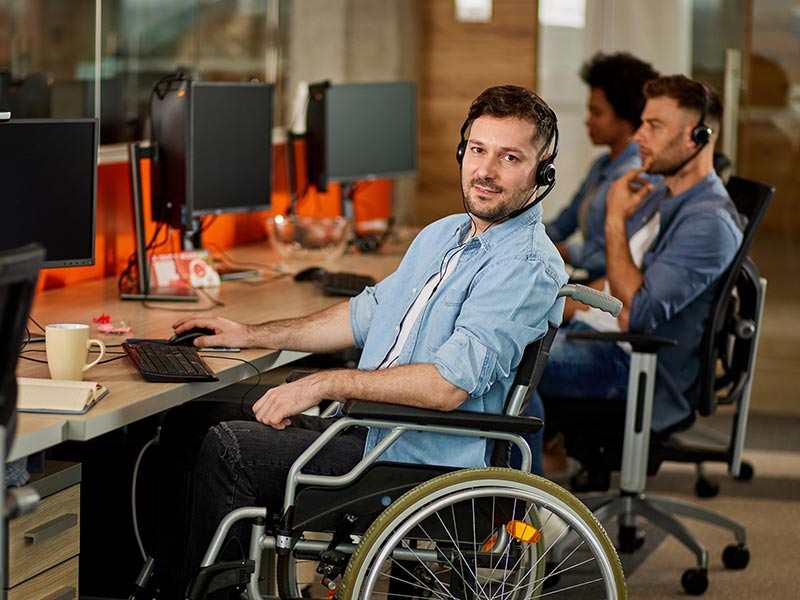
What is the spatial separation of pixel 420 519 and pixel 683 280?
57.3 inches

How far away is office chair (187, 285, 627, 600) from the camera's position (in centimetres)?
215

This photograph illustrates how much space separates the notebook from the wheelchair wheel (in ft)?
1.72

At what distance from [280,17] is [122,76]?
13.4 ft

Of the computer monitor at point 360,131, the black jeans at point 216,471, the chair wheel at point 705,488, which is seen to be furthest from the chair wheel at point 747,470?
the black jeans at point 216,471

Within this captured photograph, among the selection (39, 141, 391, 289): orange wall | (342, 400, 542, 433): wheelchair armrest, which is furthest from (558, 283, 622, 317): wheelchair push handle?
(39, 141, 391, 289): orange wall

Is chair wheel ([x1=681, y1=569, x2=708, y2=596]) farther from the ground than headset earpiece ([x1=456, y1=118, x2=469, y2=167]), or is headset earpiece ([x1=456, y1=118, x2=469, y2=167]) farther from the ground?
headset earpiece ([x1=456, y1=118, x2=469, y2=167])

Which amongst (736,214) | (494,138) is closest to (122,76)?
(736,214)

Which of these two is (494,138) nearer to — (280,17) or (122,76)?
(280,17)

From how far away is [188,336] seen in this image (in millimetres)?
2646

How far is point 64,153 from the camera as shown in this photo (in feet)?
8.99

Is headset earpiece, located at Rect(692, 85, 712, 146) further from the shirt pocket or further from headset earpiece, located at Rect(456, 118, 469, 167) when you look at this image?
the shirt pocket

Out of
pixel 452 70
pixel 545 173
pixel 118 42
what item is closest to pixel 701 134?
pixel 545 173

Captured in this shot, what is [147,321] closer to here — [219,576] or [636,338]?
[219,576]

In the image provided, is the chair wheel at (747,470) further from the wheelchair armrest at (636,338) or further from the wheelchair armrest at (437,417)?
the wheelchair armrest at (437,417)
